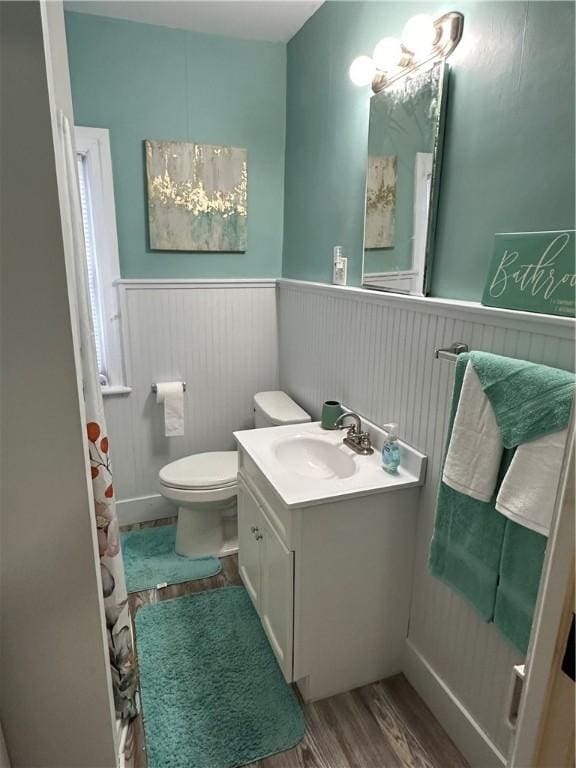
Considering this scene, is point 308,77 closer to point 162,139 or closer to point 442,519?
point 162,139

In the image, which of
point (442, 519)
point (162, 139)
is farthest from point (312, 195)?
point (442, 519)

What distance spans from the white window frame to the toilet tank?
2.41ft

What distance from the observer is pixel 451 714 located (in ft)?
5.06

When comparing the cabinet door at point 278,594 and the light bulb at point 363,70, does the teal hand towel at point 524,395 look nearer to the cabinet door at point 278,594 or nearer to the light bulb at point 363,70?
the cabinet door at point 278,594

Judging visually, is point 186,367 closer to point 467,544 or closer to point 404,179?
point 404,179

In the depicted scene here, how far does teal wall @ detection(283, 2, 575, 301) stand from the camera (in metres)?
1.10

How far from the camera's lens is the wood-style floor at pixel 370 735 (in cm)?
148

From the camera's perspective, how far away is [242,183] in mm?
2576

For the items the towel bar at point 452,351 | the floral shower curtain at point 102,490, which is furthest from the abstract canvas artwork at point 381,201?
the floral shower curtain at point 102,490

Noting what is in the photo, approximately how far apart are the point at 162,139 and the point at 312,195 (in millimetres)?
824

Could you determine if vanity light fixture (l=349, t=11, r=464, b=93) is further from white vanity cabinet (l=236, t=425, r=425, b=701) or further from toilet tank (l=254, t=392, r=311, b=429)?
toilet tank (l=254, t=392, r=311, b=429)

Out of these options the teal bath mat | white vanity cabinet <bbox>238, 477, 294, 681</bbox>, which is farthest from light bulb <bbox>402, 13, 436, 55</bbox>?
the teal bath mat

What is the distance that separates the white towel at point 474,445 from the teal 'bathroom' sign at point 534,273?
0.67ft

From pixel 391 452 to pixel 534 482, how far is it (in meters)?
0.61
